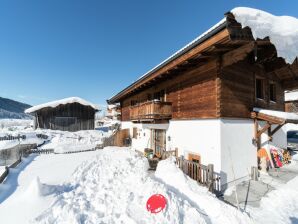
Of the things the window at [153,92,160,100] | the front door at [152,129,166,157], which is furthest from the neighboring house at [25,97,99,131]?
the front door at [152,129,166,157]

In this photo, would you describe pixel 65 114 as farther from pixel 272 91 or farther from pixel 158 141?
pixel 272 91

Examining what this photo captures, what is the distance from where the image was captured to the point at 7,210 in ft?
17.3

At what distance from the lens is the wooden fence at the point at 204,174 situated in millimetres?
7355

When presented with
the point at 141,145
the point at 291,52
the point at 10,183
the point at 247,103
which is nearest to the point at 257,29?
the point at 291,52

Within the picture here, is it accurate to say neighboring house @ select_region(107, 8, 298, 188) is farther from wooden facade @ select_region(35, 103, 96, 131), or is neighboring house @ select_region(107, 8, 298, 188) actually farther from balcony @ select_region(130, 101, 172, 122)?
wooden facade @ select_region(35, 103, 96, 131)

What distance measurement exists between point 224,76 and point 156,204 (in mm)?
6377

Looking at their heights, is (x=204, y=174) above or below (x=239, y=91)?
below

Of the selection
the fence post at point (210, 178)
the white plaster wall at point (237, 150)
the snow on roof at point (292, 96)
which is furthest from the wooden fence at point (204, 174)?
the snow on roof at point (292, 96)

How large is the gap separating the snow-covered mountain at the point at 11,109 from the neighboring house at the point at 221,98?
81.8m

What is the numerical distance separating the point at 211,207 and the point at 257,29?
5.73 meters

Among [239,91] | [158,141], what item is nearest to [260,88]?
[239,91]

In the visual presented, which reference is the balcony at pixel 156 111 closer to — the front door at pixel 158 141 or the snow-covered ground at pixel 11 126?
the front door at pixel 158 141

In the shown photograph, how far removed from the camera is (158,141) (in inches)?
520

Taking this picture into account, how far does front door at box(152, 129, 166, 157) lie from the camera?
1252 centimetres
